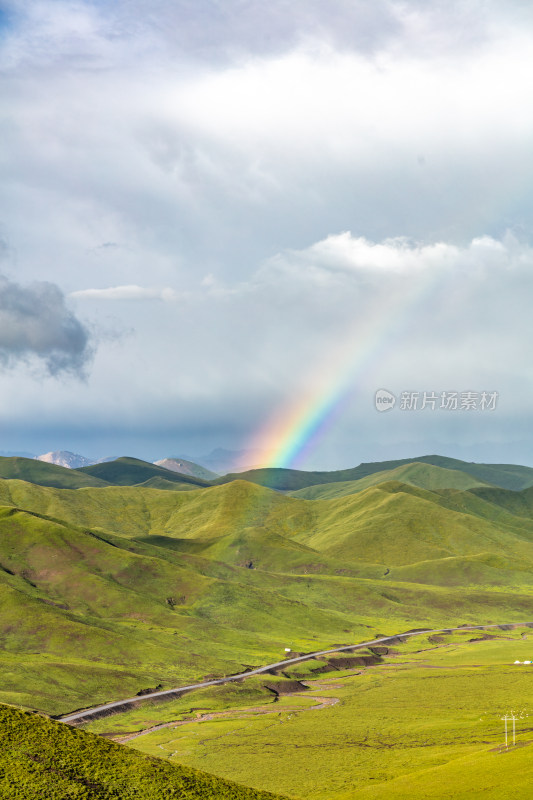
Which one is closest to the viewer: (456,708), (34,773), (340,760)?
(34,773)

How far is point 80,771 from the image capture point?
261 feet

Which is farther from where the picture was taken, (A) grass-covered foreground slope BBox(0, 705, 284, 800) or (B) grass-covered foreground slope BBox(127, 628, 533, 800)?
(B) grass-covered foreground slope BBox(127, 628, 533, 800)

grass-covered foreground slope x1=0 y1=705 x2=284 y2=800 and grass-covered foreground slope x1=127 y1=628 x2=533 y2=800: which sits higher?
grass-covered foreground slope x1=0 y1=705 x2=284 y2=800

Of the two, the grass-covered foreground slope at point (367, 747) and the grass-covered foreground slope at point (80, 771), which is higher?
the grass-covered foreground slope at point (80, 771)

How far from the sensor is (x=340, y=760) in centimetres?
14150

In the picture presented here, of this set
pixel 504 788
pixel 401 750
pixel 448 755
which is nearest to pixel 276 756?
pixel 401 750

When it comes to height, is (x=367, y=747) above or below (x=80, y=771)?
below

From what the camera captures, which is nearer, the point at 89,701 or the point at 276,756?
the point at 276,756

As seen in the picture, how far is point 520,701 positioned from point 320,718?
168 ft

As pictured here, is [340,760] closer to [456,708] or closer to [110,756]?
[456,708]

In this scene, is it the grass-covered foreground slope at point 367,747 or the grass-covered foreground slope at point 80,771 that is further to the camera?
the grass-covered foreground slope at point 367,747

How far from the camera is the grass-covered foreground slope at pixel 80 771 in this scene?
7531 cm

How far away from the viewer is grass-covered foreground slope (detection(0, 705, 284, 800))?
75312mm

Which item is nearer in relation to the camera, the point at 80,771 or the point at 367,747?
the point at 80,771
